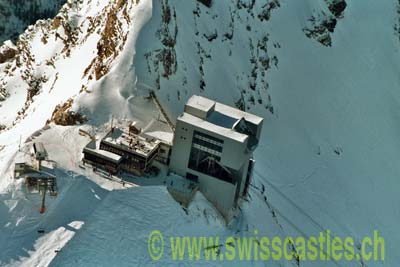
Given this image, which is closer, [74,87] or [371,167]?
[74,87]

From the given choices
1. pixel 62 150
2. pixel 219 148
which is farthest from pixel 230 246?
pixel 62 150

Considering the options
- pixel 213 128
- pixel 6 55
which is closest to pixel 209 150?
pixel 213 128

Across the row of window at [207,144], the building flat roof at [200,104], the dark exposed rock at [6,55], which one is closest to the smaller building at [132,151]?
the row of window at [207,144]

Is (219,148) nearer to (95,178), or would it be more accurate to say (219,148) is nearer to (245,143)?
(245,143)

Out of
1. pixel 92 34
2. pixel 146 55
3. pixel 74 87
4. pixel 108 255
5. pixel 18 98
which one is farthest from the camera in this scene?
pixel 18 98

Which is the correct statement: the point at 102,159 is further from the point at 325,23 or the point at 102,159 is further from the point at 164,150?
the point at 325,23

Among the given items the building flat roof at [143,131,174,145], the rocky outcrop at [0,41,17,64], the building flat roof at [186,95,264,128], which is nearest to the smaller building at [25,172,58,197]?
the building flat roof at [143,131,174,145]
